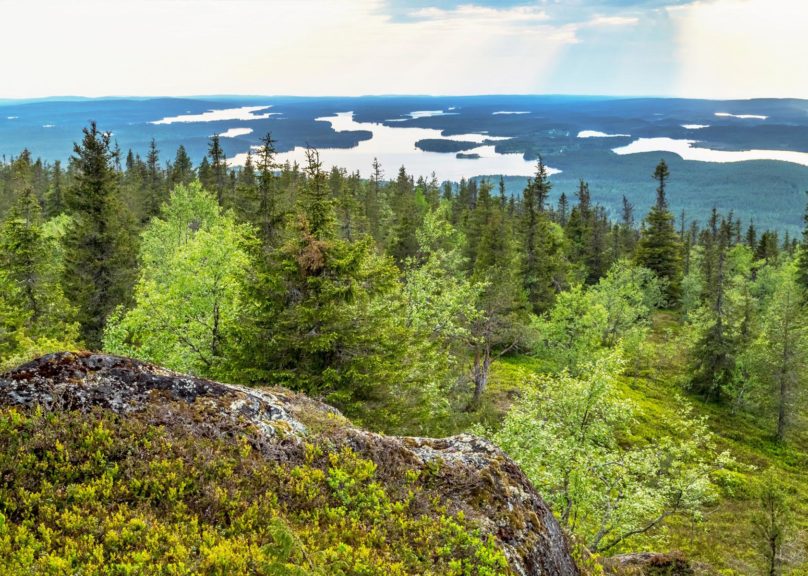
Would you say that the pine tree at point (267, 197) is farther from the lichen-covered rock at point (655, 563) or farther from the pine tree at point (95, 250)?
the lichen-covered rock at point (655, 563)

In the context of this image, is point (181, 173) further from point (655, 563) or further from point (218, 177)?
point (655, 563)

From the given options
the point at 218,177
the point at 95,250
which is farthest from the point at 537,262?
the point at 218,177

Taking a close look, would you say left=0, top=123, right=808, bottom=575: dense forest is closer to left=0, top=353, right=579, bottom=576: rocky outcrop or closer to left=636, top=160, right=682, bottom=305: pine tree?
left=0, top=353, right=579, bottom=576: rocky outcrop

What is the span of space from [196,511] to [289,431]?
2044 mm

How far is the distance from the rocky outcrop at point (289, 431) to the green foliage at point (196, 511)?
292 mm

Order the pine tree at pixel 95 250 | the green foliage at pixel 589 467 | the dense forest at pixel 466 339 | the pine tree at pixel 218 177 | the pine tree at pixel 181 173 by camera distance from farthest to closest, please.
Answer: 1. the pine tree at pixel 181 173
2. the pine tree at pixel 218 177
3. the pine tree at pixel 95 250
4. the dense forest at pixel 466 339
5. the green foliage at pixel 589 467

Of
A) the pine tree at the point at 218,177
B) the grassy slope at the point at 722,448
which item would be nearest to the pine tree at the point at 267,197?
the grassy slope at the point at 722,448

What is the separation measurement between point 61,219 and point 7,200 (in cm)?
2882

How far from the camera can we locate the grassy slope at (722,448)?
86.1 ft

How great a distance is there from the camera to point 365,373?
650 inches

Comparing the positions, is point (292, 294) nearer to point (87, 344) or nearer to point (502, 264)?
point (87, 344)

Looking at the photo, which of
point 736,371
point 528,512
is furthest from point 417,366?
point 736,371

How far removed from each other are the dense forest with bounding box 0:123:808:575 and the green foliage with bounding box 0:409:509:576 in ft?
13.6

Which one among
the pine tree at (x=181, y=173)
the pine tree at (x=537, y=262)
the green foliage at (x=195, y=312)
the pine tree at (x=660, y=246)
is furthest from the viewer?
the pine tree at (x=181, y=173)
